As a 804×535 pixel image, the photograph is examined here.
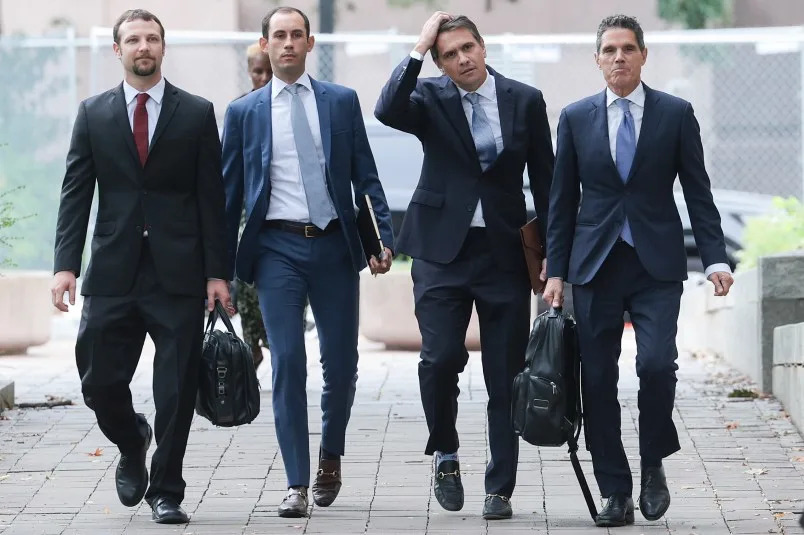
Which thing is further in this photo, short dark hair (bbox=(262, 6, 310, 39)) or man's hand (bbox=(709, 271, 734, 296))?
short dark hair (bbox=(262, 6, 310, 39))

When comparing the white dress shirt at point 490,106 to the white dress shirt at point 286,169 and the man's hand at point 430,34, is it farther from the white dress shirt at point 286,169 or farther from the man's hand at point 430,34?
the white dress shirt at point 286,169

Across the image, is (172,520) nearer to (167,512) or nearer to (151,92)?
(167,512)

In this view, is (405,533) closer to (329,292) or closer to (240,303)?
(329,292)

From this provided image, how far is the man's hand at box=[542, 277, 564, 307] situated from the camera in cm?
667

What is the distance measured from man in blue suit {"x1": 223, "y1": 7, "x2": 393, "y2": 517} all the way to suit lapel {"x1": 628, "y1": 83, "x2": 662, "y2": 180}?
109cm

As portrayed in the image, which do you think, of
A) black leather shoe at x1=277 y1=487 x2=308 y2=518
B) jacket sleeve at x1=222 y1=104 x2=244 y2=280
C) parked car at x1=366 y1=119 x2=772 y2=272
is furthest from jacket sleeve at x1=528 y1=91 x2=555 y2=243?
parked car at x1=366 y1=119 x2=772 y2=272

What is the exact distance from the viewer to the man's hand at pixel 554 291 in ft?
21.9

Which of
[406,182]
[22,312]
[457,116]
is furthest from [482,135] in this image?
[406,182]

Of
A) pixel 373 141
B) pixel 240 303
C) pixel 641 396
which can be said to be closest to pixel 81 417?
pixel 240 303

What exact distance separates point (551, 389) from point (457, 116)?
1.12 m

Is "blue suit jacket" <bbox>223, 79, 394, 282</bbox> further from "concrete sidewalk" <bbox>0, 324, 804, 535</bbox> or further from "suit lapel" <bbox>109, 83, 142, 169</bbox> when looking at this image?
"concrete sidewalk" <bbox>0, 324, 804, 535</bbox>

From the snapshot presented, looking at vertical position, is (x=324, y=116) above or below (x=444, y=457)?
above

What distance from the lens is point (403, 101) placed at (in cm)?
680

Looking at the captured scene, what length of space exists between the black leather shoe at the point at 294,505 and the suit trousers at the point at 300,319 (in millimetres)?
62
